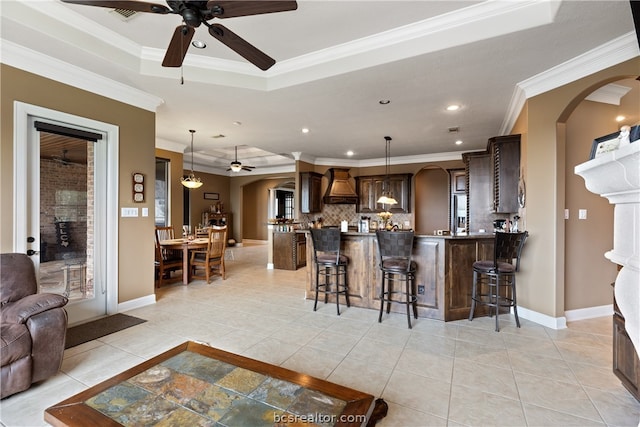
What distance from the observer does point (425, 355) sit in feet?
8.64

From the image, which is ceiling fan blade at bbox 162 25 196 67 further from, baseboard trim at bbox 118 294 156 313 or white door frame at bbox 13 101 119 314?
baseboard trim at bbox 118 294 156 313

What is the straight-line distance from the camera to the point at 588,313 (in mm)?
3535

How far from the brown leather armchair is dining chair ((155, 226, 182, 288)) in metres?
2.58

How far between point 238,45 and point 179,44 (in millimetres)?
424

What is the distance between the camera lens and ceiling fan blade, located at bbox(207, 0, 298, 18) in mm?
1688

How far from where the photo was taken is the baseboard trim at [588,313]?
3.46 meters

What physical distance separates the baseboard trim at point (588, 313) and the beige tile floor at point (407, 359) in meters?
0.10

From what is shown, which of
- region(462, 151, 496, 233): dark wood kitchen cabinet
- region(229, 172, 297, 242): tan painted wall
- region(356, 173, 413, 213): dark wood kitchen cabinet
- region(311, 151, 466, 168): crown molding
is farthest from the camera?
region(229, 172, 297, 242): tan painted wall

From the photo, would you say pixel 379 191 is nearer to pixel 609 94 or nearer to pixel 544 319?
pixel 609 94

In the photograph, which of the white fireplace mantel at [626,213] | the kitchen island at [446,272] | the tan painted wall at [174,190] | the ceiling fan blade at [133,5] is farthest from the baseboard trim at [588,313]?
the tan painted wall at [174,190]

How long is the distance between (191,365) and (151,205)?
3.09m

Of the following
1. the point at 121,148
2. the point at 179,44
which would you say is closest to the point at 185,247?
the point at 121,148

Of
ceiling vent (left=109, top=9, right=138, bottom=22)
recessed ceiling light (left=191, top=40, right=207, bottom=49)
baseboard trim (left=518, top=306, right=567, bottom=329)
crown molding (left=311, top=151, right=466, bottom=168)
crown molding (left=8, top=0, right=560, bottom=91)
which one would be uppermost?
ceiling vent (left=109, top=9, right=138, bottom=22)

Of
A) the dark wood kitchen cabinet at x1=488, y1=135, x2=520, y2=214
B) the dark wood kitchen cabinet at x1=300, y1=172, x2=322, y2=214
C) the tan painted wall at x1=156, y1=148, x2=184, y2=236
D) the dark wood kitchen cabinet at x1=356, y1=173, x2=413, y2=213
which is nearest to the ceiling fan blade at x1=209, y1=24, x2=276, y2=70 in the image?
the dark wood kitchen cabinet at x1=488, y1=135, x2=520, y2=214
